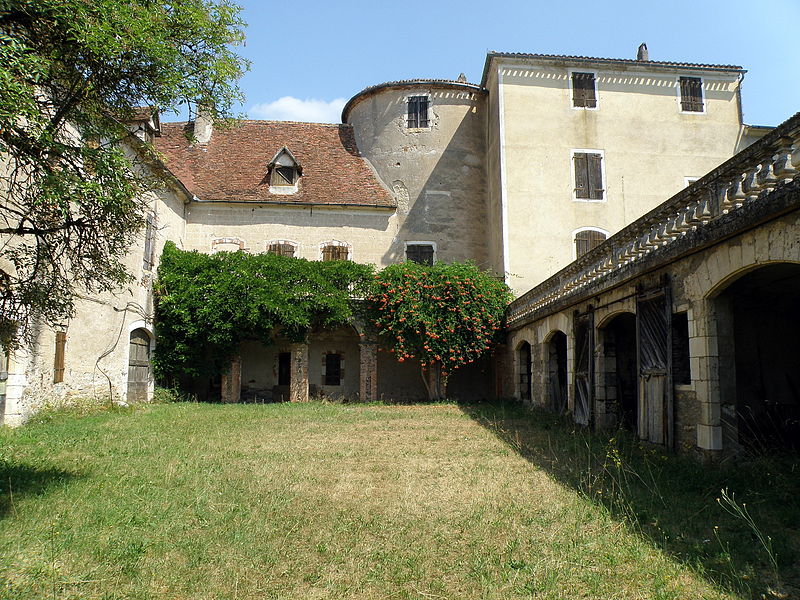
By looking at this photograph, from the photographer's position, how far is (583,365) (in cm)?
1125

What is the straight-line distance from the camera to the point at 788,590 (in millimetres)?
3873

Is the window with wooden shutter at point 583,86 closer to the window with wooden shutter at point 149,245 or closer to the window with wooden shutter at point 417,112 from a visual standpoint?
the window with wooden shutter at point 417,112

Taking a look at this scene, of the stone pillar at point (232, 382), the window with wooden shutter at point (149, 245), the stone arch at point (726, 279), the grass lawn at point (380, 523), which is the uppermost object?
the window with wooden shutter at point (149, 245)

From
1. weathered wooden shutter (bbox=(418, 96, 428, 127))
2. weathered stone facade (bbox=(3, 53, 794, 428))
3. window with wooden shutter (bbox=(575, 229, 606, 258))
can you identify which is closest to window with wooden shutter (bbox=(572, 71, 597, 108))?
weathered stone facade (bbox=(3, 53, 794, 428))

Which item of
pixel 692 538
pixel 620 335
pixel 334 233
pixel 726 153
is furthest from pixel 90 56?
pixel 726 153

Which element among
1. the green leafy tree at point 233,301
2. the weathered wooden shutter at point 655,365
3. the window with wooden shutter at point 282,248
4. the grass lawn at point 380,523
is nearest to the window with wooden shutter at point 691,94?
the green leafy tree at point 233,301

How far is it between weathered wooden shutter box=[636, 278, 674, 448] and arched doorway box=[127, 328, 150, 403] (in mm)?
13017

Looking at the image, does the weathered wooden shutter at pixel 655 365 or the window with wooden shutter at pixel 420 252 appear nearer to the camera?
the weathered wooden shutter at pixel 655 365

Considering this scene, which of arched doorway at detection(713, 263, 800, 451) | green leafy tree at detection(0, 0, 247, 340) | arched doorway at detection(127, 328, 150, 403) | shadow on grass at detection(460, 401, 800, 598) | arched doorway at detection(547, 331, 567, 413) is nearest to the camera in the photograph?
shadow on grass at detection(460, 401, 800, 598)

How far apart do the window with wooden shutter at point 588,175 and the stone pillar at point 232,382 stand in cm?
1182

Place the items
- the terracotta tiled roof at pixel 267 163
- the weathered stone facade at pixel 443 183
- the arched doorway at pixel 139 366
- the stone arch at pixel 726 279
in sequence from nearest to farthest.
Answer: the stone arch at pixel 726 279 → the arched doorway at pixel 139 366 → the weathered stone facade at pixel 443 183 → the terracotta tiled roof at pixel 267 163

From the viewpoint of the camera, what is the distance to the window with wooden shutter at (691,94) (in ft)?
64.3

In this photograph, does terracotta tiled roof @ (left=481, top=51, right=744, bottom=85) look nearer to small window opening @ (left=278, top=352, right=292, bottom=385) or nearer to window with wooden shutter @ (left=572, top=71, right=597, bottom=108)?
window with wooden shutter @ (left=572, top=71, right=597, bottom=108)

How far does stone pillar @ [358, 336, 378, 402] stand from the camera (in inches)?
750
